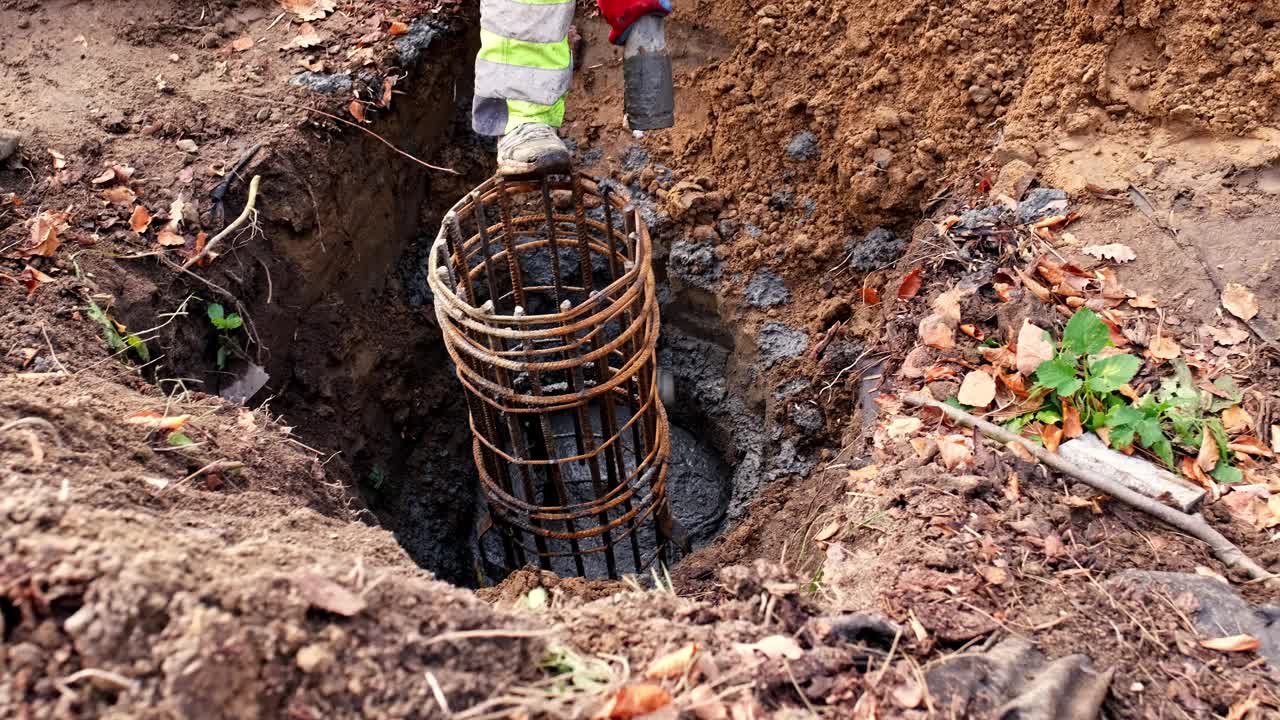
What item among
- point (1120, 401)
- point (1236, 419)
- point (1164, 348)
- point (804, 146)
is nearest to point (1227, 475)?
point (1236, 419)

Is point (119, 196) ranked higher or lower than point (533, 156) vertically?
lower

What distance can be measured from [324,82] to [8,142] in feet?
3.69

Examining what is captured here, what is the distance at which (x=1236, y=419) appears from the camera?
222 centimetres

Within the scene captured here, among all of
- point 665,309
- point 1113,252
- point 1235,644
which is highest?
point 1113,252

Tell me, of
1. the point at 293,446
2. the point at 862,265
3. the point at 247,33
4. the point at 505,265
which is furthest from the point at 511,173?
the point at 247,33

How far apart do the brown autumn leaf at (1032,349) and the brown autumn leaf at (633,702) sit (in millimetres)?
1567

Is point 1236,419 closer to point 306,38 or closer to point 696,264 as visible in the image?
point 696,264

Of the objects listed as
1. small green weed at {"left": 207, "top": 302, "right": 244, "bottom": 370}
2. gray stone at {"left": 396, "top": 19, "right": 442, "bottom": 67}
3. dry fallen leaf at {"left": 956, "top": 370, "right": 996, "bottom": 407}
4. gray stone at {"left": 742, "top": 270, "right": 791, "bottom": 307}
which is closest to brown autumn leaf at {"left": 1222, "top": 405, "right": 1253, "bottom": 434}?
dry fallen leaf at {"left": 956, "top": 370, "right": 996, "bottom": 407}

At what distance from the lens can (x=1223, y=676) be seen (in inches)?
66.6

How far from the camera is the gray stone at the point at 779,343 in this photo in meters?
3.60

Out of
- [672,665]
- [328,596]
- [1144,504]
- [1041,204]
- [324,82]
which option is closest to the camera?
[328,596]

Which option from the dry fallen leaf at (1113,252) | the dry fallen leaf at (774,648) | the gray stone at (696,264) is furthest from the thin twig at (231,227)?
the dry fallen leaf at (1113,252)

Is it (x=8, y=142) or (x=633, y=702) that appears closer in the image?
(x=633, y=702)

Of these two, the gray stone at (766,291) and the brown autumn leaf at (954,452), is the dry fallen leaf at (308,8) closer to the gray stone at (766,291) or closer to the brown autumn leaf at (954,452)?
the gray stone at (766,291)
